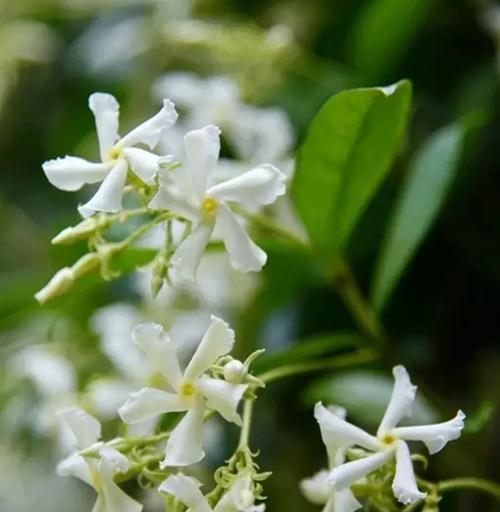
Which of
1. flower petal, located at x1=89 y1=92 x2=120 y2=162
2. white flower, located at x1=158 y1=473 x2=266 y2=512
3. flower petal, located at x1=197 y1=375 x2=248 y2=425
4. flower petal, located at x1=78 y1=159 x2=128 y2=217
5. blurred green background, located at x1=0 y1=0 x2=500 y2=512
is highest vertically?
flower petal, located at x1=89 y1=92 x2=120 y2=162

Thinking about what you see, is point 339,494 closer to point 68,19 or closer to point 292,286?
point 292,286

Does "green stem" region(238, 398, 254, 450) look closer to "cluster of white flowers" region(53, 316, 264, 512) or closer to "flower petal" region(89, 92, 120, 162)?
"cluster of white flowers" region(53, 316, 264, 512)

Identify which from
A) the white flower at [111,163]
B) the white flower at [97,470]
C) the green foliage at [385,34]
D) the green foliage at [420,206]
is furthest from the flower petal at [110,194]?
the green foliage at [385,34]

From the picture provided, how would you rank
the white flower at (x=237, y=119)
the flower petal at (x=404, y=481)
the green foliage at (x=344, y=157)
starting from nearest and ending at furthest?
the flower petal at (x=404, y=481) → the green foliage at (x=344, y=157) → the white flower at (x=237, y=119)

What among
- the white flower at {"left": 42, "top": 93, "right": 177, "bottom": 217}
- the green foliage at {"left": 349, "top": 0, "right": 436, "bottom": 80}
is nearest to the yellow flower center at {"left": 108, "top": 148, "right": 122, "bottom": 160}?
the white flower at {"left": 42, "top": 93, "right": 177, "bottom": 217}

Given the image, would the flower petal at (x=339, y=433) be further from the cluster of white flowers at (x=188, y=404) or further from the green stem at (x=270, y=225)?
the green stem at (x=270, y=225)
